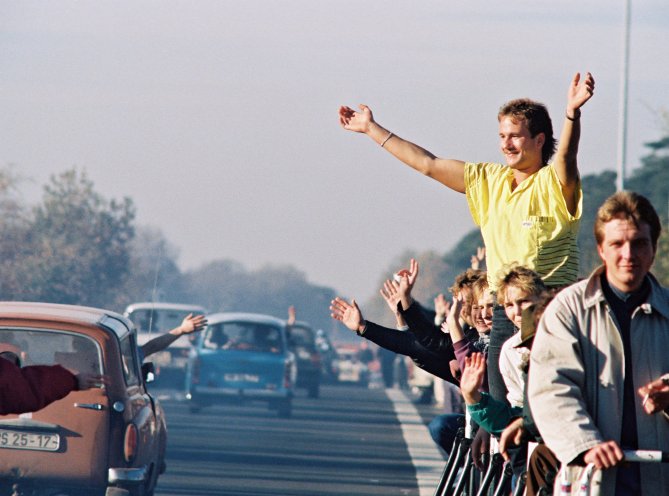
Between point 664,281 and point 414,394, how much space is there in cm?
756

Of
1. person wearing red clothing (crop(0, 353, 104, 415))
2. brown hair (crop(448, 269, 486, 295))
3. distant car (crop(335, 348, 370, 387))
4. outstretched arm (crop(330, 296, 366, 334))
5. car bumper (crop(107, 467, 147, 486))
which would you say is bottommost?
car bumper (crop(107, 467, 147, 486))

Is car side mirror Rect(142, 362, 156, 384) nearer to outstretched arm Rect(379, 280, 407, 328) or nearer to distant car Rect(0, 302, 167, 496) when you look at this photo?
distant car Rect(0, 302, 167, 496)

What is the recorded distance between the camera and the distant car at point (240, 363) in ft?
98.2

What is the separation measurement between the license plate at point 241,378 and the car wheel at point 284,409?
93cm

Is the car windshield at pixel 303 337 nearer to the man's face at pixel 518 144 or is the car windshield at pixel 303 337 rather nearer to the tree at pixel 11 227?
the tree at pixel 11 227

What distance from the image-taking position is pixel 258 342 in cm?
3047

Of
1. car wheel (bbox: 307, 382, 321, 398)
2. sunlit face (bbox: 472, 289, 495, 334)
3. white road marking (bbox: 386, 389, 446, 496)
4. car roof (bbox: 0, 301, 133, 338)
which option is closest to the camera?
sunlit face (bbox: 472, 289, 495, 334)

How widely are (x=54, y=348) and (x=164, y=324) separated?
23.7 m

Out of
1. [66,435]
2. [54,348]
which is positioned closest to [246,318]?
[54,348]

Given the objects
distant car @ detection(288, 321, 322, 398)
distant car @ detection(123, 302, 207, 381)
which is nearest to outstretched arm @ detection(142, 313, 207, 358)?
distant car @ detection(123, 302, 207, 381)

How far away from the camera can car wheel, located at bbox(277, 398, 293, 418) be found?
3102 centimetres

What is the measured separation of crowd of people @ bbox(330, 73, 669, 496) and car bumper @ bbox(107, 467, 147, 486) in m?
2.95

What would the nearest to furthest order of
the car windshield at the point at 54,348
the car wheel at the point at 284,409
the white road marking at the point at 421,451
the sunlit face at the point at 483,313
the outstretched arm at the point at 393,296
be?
the sunlit face at the point at 483,313
the outstretched arm at the point at 393,296
the car windshield at the point at 54,348
the white road marking at the point at 421,451
the car wheel at the point at 284,409

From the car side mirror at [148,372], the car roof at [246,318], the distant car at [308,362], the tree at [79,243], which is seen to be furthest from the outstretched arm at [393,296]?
the tree at [79,243]
